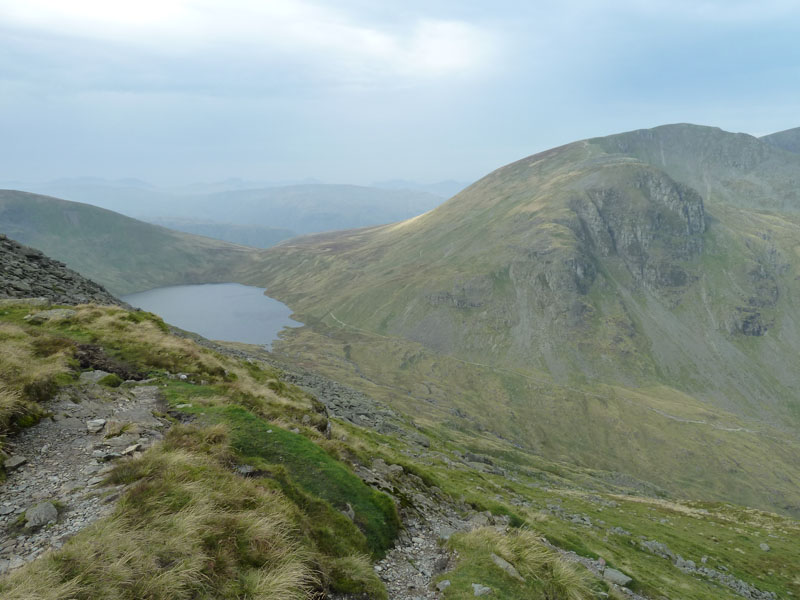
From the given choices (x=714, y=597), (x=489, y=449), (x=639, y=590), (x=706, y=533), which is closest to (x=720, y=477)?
(x=489, y=449)

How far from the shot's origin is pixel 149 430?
14.8m

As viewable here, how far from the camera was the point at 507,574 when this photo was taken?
12719 mm

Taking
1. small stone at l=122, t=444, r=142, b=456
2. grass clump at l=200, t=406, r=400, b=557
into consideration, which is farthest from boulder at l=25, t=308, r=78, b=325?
small stone at l=122, t=444, r=142, b=456

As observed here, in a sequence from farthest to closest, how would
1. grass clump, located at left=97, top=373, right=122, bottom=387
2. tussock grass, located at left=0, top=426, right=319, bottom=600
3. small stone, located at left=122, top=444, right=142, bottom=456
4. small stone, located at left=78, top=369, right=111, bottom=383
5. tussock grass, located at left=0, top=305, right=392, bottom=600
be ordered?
grass clump, located at left=97, top=373, right=122, bottom=387 < small stone, located at left=78, top=369, right=111, bottom=383 < small stone, located at left=122, top=444, right=142, bottom=456 < tussock grass, located at left=0, top=305, right=392, bottom=600 < tussock grass, located at left=0, top=426, right=319, bottom=600

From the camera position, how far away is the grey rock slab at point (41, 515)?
356 inches

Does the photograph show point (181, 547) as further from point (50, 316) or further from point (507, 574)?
point (50, 316)

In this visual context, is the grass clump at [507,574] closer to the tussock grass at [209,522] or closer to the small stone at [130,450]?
the tussock grass at [209,522]

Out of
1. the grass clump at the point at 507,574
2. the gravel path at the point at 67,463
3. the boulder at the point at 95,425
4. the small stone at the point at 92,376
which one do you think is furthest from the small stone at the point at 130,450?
the grass clump at the point at 507,574

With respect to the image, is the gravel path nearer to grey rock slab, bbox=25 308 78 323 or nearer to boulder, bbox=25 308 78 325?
boulder, bbox=25 308 78 325

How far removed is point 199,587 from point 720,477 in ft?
755

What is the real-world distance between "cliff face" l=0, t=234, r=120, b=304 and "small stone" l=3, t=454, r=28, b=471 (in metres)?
31.1

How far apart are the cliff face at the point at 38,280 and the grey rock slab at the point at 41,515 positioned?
34.2 metres

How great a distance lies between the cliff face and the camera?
36.1 m

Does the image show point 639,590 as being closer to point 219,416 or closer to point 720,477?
point 219,416
